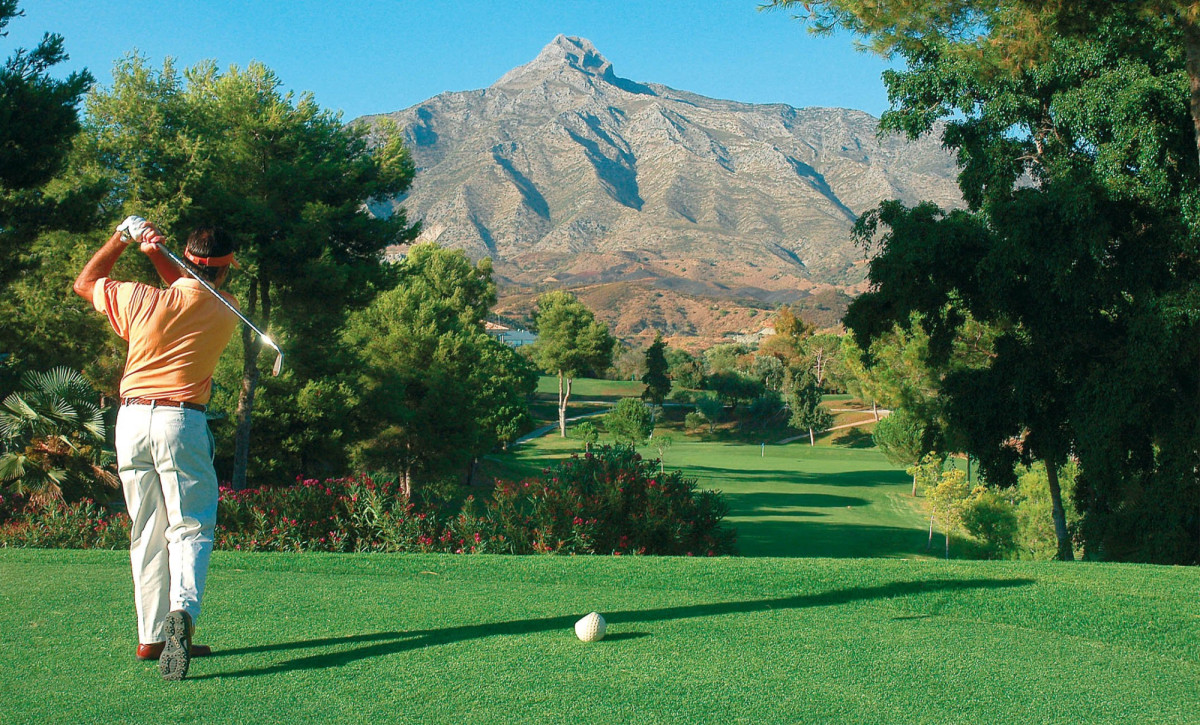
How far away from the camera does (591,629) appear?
15.0 ft

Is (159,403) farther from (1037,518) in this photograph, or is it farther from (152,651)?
(1037,518)

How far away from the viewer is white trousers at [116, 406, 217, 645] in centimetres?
417

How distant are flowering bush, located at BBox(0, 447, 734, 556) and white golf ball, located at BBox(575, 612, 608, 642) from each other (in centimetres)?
492

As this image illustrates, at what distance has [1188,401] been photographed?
48.4ft

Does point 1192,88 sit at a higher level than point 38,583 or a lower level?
higher

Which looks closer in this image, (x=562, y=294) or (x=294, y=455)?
(x=294, y=455)

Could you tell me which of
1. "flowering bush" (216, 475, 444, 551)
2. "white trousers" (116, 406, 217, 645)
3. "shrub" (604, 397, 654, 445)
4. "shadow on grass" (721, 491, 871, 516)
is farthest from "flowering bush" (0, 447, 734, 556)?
"shadow on grass" (721, 491, 871, 516)

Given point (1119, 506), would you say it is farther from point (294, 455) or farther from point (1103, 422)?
point (294, 455)

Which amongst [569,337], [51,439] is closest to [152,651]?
[51,439]

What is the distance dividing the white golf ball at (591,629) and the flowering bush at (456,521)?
4.92m

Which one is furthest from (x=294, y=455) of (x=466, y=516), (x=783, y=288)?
(x=783, y=288)

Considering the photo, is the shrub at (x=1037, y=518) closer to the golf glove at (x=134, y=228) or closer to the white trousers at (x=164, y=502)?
the white trousers at (x=164, y=502)

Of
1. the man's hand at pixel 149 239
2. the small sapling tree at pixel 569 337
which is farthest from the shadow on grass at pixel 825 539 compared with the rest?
the small sapling tree at pixel 569 337

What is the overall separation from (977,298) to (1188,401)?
3.81m
